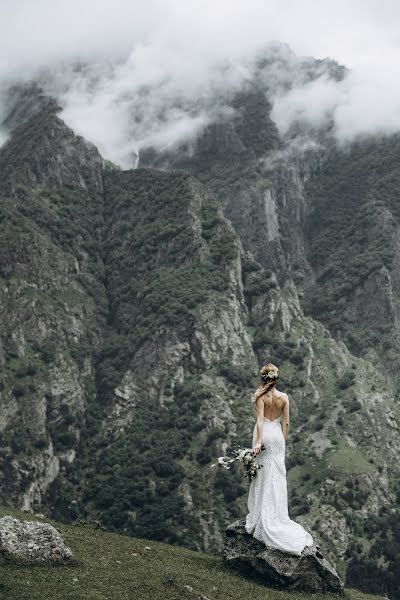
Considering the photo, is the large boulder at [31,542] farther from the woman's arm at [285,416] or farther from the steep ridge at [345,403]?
the steep ridge at [345,403]

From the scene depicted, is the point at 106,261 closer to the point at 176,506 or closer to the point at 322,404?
the point at 322,404

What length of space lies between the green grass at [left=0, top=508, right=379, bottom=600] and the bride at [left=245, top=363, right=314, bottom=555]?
A: 208 centimetres

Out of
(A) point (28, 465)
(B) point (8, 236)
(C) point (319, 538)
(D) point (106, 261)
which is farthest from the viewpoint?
(D) point (106, 261)

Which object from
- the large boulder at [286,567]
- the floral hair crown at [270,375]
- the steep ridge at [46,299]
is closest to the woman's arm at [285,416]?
the floral hair crown at [270,375]

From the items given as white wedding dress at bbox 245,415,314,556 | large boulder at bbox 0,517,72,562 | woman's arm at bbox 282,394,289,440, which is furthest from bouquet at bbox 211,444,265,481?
large boulder at bbox 0,517,72,562

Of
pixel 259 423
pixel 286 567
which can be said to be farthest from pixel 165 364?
pixel 286 567

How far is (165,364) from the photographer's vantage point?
144250mm

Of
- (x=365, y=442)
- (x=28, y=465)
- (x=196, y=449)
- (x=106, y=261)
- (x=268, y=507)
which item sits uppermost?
(x=106, y=261)

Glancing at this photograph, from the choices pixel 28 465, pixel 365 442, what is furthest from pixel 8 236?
pixel 365 442

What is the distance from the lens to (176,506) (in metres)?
116

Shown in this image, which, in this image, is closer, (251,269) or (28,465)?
(28,465)

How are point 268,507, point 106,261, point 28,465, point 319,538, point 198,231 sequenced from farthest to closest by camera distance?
point 106,261
point 198,231
point 28,465
point 319,538
point 268,507

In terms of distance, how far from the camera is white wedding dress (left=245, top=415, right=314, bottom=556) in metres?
35.3

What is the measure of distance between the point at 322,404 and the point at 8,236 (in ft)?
195
